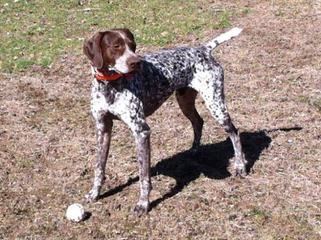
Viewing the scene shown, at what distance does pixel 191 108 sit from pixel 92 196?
1.72 m

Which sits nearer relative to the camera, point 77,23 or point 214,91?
point 214,91

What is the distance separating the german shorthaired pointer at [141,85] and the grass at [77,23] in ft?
15.3

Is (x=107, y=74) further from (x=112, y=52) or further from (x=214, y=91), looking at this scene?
(x=214, y=91)

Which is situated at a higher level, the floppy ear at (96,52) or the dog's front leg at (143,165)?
the floppy ear at (96,52)

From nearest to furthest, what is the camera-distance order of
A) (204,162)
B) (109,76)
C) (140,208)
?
1. (109,76)
2. (140,208)
3. (204,162)

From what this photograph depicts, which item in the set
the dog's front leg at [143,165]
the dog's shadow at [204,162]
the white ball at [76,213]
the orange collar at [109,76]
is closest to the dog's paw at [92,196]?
the dog's shadow at [204,162]

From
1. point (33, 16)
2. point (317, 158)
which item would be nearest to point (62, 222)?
point (317, 158)

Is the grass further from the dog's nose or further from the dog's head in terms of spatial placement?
the dog's nose

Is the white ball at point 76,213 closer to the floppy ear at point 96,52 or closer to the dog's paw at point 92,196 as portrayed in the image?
the dog's paw at point 92,196

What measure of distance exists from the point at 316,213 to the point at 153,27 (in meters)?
7.06

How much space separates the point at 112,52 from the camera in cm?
585

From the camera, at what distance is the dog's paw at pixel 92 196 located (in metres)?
6.75

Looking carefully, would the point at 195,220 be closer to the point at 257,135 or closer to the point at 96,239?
the point at 96,239

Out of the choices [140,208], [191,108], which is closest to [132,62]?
[140,208]
